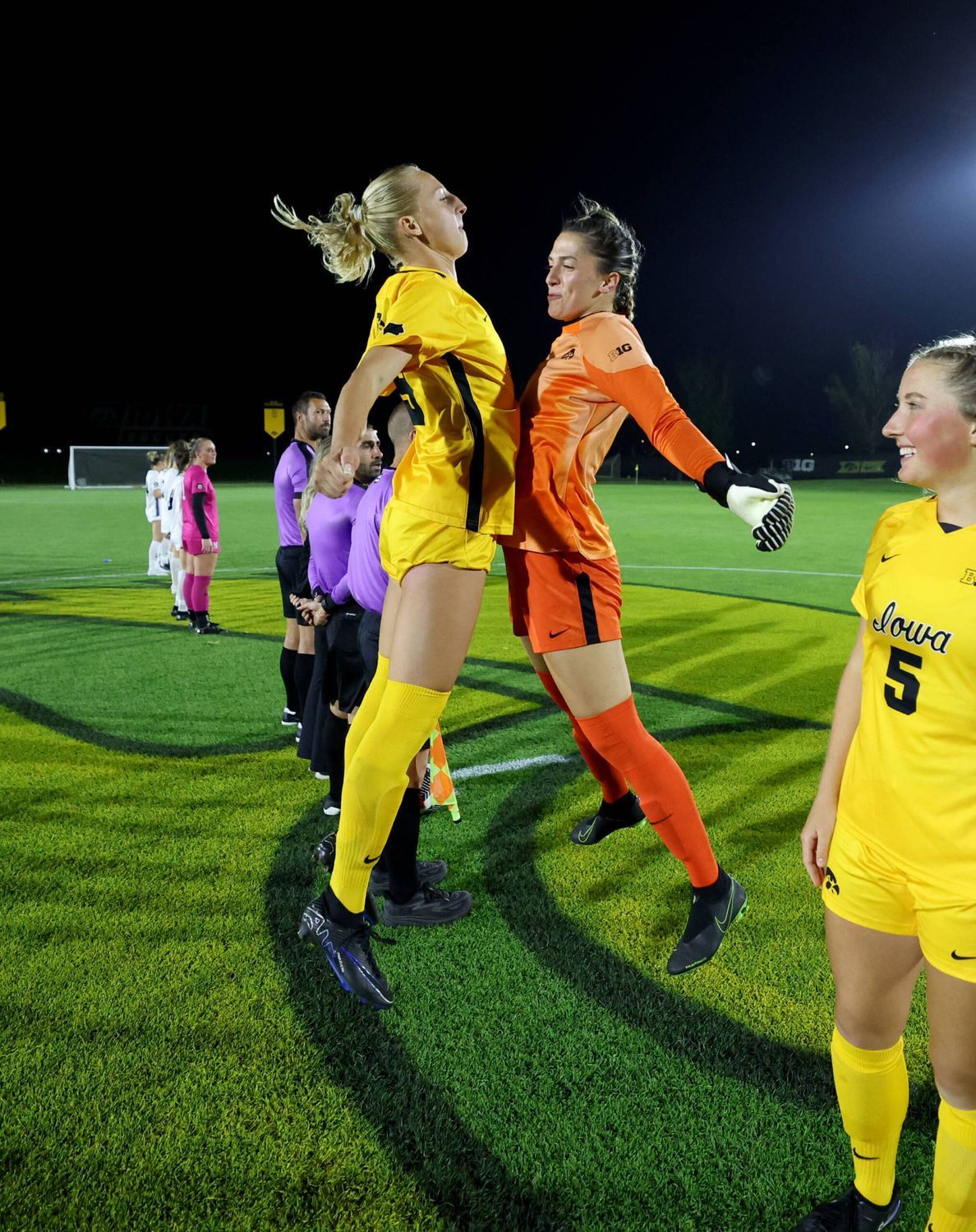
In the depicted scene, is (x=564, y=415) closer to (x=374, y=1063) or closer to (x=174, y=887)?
(x=374, y=1063)

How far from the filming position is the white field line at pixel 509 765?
4809mm

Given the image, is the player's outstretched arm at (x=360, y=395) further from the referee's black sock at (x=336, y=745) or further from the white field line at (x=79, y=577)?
the white field line at (x=79, y=577)

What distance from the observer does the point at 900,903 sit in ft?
5.35

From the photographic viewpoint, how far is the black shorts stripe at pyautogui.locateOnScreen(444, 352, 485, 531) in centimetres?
258

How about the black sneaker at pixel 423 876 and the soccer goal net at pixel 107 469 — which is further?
the soccer goal net at pixel 107 469

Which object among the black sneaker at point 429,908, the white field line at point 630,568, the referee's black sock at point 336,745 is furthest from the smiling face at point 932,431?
the white field line at point 630,568

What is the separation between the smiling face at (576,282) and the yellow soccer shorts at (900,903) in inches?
77.2

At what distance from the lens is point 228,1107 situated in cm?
225

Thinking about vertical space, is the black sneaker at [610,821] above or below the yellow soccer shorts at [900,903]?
below

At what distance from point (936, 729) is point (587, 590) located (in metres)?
1.47

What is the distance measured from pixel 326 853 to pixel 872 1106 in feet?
7.77

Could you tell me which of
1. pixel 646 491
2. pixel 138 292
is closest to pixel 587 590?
pixel 646 491

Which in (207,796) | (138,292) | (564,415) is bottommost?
(207,796)

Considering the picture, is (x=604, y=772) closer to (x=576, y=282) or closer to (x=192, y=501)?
(x=576, y=282)
